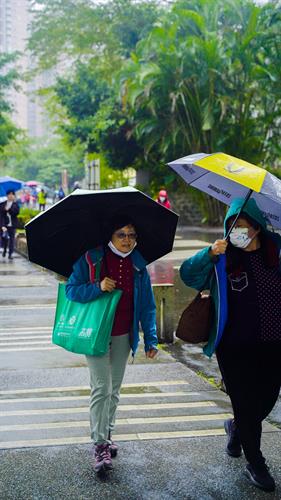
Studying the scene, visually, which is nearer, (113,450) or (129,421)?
(113,450)

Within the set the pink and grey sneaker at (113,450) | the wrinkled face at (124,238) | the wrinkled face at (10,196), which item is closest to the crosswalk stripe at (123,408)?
the pink and grey sneaker at (113,450)

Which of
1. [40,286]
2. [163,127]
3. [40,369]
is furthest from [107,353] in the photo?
[163,127]

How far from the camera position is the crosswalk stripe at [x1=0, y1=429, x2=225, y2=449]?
5.14 metres

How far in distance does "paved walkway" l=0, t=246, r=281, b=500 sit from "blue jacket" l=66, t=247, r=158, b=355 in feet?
2.54

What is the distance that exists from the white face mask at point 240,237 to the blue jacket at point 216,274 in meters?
0.11

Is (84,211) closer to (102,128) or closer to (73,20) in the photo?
(102,128)

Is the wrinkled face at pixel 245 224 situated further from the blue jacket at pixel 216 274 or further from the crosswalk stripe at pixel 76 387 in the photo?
the crosswalk stripe at pixel 76 387

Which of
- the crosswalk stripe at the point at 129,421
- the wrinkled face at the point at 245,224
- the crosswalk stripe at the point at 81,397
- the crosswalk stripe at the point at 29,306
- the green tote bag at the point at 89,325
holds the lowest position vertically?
the crosswalk stripe at the point at 29,306

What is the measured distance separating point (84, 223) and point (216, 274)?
2.98 ft

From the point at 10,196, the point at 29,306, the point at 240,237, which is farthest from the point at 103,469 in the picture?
the point at 10,196

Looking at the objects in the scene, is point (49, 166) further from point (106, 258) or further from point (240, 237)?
point (240, 237)

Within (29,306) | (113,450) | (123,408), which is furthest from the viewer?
(29,306)

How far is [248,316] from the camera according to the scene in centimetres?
442

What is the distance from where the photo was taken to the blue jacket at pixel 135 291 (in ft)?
14.9
